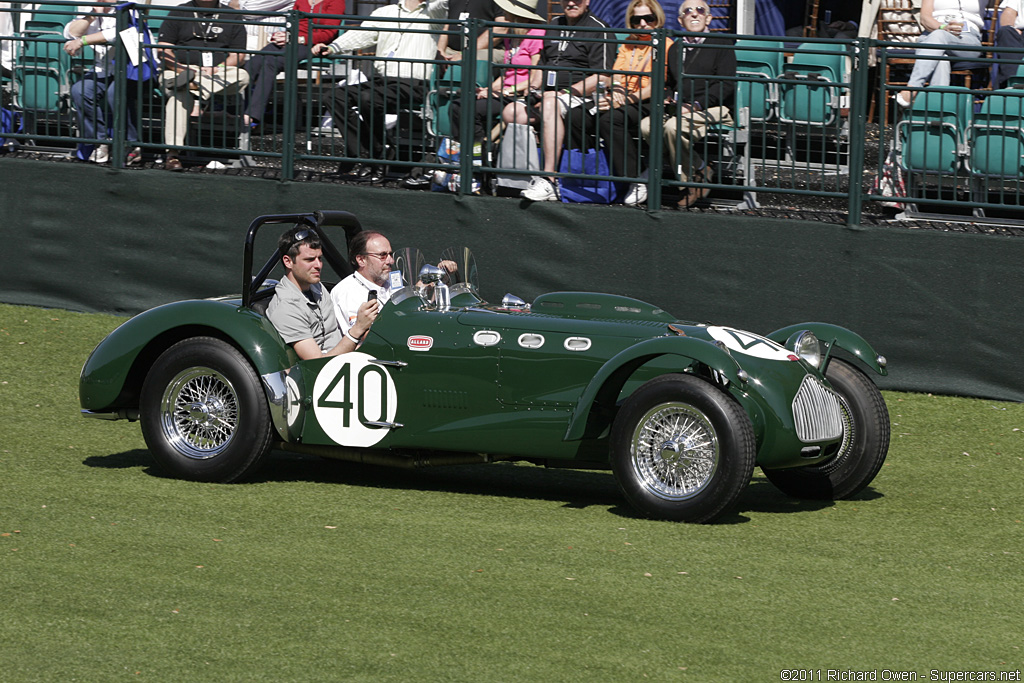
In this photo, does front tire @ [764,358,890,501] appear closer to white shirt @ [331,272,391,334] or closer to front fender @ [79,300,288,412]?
white shirt @ [331,272,391,334]

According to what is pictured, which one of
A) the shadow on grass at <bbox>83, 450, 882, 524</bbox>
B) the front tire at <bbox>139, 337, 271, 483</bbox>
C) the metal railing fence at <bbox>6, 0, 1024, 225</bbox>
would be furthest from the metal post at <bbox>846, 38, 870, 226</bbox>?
the front tire at <bbox>139, 337, 271, 483</bbox>

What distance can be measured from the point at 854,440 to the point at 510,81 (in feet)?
15.7

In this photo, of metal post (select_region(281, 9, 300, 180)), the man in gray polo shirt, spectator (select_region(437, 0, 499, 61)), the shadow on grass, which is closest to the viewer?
the shadow on grass

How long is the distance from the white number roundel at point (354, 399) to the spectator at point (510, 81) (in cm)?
403

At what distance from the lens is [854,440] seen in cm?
691

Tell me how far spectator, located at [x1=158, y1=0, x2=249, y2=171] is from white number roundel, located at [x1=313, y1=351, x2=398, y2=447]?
5.04 meters

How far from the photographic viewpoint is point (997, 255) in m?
9.33

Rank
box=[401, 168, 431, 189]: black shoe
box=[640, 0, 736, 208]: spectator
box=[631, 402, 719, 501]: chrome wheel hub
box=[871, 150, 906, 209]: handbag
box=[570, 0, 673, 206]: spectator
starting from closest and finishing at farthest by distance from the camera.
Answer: box=[631, 402, 719, 501]: chrome wheel hub < box=[871, 150, 906, 209]: handbag < box=[640, 0, 736, 208]: spectator < box=[570, 0, 673, 206]: spectator < box=[401, 168, 431, 189]: black shoe

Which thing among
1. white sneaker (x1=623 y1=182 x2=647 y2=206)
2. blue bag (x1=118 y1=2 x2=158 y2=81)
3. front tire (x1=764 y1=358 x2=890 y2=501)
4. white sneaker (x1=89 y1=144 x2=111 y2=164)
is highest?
blue bag (x1=118 y1=2 x2=158 y2=81)

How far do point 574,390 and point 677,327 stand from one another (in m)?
0.56

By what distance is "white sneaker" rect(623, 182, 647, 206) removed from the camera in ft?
34.6

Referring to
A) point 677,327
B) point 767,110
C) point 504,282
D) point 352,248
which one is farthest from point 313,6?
point 677,327

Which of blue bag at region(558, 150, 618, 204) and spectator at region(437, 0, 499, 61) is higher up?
spectator at region(437, 0, 499, 61)

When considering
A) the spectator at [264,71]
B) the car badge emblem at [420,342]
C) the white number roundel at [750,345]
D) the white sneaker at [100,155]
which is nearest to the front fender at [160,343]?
the car badge emblem at [420,342]
